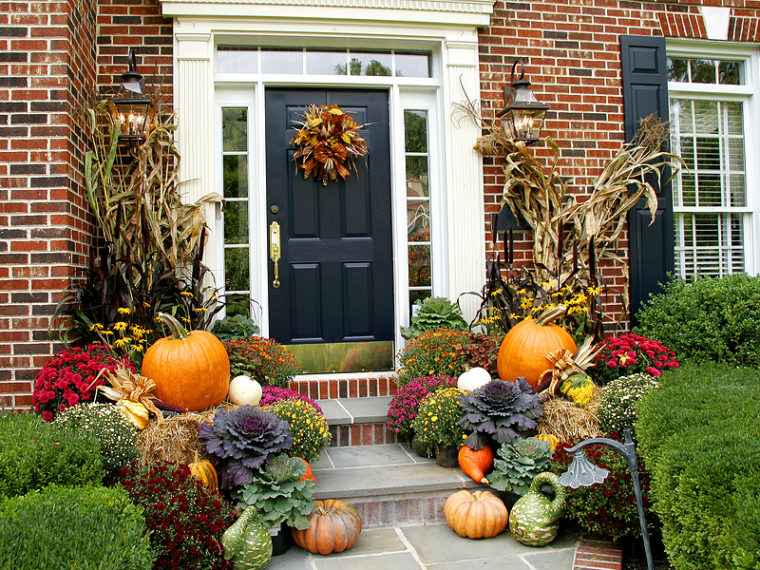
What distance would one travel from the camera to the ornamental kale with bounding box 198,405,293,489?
2.95 meters

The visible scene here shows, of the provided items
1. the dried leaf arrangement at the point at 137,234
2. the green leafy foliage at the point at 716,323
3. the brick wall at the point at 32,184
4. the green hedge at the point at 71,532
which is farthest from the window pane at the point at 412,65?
the green hedge at the point at 71,532

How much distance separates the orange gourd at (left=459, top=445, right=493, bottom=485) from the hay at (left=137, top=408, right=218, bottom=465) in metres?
1.42

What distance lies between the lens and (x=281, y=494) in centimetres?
287

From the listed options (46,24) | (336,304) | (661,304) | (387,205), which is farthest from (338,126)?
(661,304)

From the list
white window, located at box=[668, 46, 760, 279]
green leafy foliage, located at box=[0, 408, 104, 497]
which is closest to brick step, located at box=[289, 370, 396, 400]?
green leafy foliage, located at box=[0, 408, 104, 497]

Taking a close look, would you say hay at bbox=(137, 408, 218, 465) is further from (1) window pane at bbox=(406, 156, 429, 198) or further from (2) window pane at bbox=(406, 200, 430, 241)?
(1) window pane at bbox=(406, 156, 429, 198)

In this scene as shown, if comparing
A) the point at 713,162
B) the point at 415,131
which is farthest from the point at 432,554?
the point at 713,162

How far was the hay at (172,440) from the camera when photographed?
317 cm

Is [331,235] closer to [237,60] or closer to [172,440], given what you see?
[237,60]

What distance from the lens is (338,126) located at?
15.6ft

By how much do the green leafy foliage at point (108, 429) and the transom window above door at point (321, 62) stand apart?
2869mm

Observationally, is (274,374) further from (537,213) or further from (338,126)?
(537,213)

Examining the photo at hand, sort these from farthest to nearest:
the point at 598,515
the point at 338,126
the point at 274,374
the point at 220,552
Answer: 1. the point at 338,126
2. the point at 274,374
3. the point at 598,515
4. the point at 220,552

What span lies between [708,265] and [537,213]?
70.4 inches
